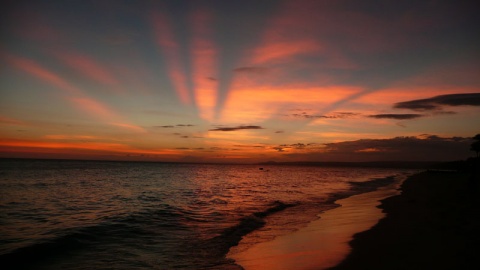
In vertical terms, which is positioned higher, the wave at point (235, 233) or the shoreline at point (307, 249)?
the shoreline at point (307, 249)

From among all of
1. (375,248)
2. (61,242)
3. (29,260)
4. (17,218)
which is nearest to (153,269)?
(29,260)

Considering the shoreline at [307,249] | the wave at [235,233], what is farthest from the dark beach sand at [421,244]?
the wave at [235,233]

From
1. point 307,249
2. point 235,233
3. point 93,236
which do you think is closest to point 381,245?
point 307,249

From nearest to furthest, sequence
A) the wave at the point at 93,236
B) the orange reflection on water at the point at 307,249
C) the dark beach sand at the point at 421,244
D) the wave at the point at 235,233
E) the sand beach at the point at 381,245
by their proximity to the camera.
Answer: the dark beach sand at the point at 421,244, the sand beach at the point at 381,245, the orange reflection on water at the point at 307,249, the wave at the point at 93,236, the wave at the point at 235,233

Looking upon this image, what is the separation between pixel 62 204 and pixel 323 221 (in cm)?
2151

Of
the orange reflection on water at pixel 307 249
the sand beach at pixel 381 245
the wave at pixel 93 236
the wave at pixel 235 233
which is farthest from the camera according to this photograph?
the wave at pixel 235 233

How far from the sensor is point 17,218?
65.4 feet

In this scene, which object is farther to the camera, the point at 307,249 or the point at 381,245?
the point at 307,249

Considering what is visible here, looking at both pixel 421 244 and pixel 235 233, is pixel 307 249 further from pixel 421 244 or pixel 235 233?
pixel 235 233

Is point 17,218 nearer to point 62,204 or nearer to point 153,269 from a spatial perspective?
point 62,204

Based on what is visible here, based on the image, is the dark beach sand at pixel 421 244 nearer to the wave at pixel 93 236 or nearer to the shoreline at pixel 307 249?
the shoreline at pixel 307 249

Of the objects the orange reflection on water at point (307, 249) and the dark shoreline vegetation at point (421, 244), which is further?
the orange reflection on water at point (307, 249)

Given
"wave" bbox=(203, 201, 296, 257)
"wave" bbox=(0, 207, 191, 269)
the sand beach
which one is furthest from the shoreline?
"wave" bbox=(0, 207, 191, 269)

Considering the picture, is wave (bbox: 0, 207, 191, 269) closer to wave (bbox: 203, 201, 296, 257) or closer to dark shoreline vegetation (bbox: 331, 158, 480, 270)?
wave (bbox: 203, 201, 296, 257)
